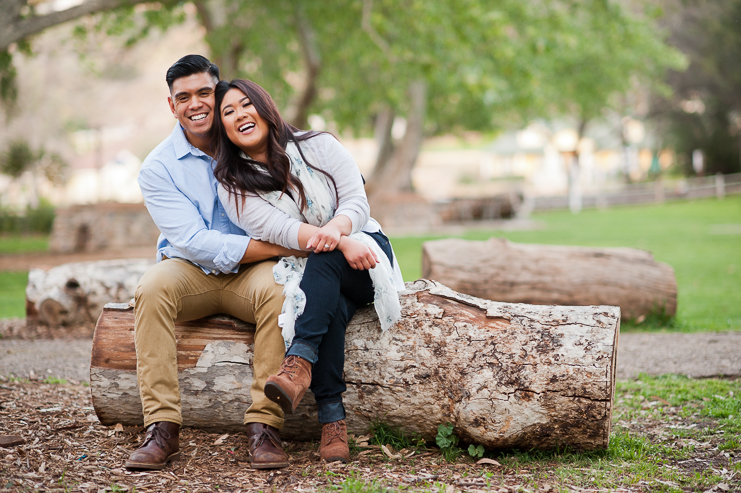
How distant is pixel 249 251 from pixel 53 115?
38.8 meters

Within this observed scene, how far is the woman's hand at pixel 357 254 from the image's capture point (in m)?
3.36

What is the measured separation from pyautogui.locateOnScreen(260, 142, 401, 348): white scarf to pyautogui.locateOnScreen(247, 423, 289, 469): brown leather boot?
424 mm

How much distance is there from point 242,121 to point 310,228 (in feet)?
2.19

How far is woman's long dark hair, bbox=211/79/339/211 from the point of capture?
11.6 feet

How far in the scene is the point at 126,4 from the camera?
421 inches

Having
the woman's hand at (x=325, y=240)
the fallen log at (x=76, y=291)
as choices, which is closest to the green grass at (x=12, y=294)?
the fallen log at (x=76, y=291)

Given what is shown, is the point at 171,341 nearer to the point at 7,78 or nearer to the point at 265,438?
the point at 265,438

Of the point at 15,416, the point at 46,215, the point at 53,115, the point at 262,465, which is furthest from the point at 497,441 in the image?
the point at 53,115

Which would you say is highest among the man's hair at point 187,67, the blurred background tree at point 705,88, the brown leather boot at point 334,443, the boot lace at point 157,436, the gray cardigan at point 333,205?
the blurred background tree at point 705,88

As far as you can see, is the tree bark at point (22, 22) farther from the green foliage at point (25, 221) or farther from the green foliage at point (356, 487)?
the green foliage at point (25, 221)

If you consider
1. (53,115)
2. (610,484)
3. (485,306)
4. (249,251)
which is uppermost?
(53,115)

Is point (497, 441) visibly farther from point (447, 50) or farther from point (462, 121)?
point (462, 121)

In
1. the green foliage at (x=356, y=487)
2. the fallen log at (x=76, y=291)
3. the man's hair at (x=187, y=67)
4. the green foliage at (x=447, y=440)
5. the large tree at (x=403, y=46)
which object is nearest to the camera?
the green foliage at (x=356, y=487)

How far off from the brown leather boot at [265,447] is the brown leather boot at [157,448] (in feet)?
1.16
